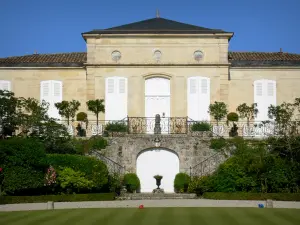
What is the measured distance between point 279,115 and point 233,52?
8.31 meters

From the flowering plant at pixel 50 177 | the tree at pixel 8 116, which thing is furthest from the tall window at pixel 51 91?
the flowering plant at pixel 50 177

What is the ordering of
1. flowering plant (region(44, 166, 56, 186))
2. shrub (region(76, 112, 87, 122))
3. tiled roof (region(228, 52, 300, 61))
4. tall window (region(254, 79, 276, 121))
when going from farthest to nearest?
tiled roof (region(228, 52, 300, 61)) < tall window (region(254, 79, 276, 121)) < shrub (region(76, 112, 87, 122)) < flowering plant (region(44, 166, 56, 186))

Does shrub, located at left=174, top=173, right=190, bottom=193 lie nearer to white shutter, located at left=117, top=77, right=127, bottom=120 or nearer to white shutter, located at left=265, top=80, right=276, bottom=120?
white shutter, located at left=117, top=77, right=127, bottom=120

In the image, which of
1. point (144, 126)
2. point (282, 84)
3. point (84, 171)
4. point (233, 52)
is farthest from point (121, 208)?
point (233, 52)

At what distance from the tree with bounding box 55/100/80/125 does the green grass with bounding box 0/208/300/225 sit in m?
12.1

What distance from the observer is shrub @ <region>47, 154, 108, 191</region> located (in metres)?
27.3

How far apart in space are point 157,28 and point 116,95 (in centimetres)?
468

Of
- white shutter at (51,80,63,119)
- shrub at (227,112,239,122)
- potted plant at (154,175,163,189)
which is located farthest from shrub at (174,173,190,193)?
white shutter at (51,80,63,119)

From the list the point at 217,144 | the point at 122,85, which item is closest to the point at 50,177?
the point at 217,144

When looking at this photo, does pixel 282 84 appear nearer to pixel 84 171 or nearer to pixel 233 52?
pixel 233 52

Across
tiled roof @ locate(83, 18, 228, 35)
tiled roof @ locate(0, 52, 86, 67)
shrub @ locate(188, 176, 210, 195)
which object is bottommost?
shrub @ locate(188, 176, 210, 195)

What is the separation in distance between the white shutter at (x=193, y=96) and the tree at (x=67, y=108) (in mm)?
6215

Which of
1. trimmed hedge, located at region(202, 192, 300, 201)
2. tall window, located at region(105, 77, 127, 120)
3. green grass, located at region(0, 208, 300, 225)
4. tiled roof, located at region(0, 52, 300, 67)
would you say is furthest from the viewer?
tiled roof, located at region(0, 52, 300, 67)

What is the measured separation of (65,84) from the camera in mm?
35875
